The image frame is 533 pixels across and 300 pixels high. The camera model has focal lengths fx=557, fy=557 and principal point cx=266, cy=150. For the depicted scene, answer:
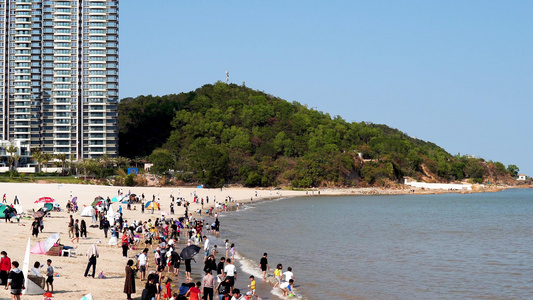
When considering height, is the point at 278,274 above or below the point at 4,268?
below

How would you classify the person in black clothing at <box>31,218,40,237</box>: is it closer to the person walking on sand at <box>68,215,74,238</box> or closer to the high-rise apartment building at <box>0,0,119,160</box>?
the person walking on sand at <box>68,215,74,238</box>

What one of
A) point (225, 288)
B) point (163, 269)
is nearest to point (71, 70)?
point (163, 269)

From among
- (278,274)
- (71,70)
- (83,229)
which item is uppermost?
(71,70)

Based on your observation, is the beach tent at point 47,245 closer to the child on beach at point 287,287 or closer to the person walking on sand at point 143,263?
the person walking on sand at point 143,263

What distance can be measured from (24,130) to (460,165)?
133 m

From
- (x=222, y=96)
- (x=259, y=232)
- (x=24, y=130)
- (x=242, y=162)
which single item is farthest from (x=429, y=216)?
(x=222, y=96)

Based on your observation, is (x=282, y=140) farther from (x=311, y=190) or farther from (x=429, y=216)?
(x=429, y=216)

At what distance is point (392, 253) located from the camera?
121 ft

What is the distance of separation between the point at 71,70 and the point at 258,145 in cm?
5160

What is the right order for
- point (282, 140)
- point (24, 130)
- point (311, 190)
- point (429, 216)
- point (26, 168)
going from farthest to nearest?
point (282, 140), point (24, 130), point (311, 190), point (26, 168), point (429, 216)

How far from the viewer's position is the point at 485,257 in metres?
36.1

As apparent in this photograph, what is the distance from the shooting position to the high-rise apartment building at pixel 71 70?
130 metres

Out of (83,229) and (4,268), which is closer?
(4,268)

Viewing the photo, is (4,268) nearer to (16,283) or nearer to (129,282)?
(16,283)
